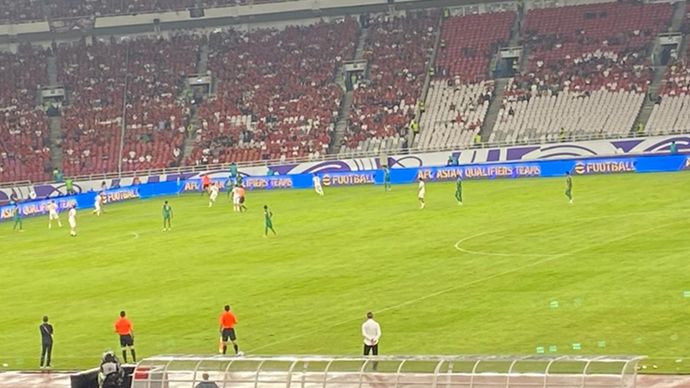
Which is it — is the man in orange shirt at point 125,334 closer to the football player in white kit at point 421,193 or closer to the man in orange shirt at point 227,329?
the man in orange shirt at point 227,329

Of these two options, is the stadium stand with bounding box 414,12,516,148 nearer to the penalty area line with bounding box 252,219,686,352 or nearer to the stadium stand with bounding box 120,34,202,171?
the stadium stand with bounding box 120,34,202,171

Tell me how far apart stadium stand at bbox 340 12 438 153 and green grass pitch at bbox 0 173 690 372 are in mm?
21995

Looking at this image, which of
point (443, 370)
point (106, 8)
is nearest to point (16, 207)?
point (106, 8)

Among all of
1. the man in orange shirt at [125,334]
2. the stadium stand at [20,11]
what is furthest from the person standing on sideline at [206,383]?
the stadium stand at [20,11]

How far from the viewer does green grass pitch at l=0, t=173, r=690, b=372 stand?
37.7m

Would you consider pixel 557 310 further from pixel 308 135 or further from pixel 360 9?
pixel 360 9

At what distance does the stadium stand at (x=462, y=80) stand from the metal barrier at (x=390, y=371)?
2589 inches

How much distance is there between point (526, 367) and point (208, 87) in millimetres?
85683

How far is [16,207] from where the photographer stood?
77.1 metres

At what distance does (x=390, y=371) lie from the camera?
26.0 meters

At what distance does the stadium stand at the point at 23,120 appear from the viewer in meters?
101

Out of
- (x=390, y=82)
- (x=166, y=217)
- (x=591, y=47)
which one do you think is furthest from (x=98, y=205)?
(x=591, y=47)

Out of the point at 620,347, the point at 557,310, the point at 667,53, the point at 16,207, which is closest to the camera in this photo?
the point at 620,347

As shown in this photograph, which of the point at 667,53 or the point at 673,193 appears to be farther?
the point at 667,53
